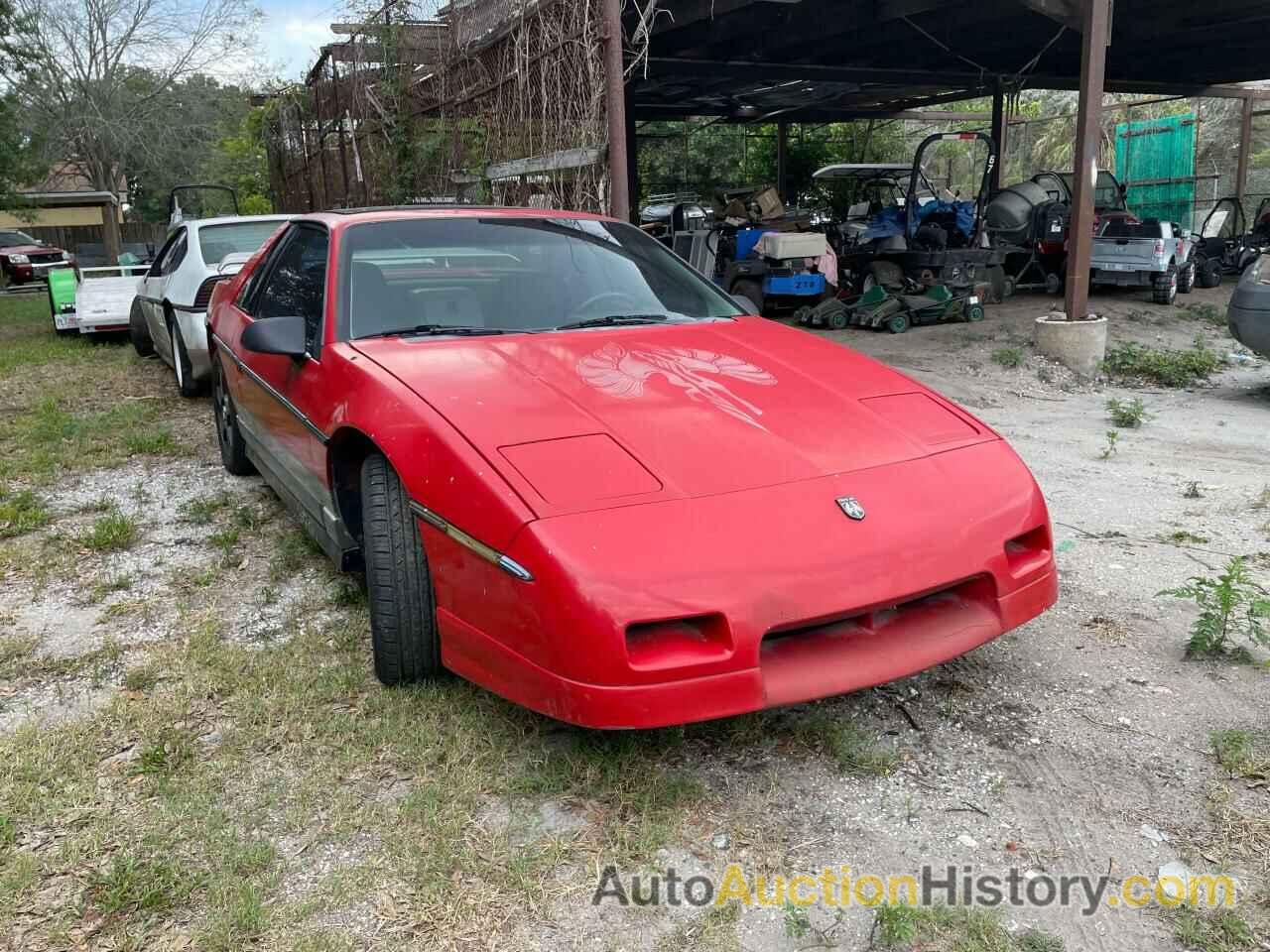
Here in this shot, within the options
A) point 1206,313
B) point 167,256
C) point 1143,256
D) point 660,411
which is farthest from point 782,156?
point 660,411

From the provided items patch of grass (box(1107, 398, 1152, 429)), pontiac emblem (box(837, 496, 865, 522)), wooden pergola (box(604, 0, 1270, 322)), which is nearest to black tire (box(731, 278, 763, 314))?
wooden pergola (box(604, 0, 1270, 322))

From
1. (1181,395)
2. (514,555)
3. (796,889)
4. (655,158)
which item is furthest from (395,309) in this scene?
(655,158)

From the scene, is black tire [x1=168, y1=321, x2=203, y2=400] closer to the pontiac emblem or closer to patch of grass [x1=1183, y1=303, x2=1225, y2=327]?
the pontiac emblem

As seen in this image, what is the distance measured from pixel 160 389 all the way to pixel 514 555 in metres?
6.69

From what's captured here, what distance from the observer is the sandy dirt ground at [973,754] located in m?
2.10

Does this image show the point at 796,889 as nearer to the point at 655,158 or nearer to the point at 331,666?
the point at 331,666

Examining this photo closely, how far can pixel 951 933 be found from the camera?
2.02 m

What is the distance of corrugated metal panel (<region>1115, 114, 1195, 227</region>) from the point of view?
67.1 ft

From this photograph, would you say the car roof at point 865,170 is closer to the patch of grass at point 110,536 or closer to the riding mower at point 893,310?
the riding mower at point 893,310

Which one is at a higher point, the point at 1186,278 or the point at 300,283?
the point at 300,283

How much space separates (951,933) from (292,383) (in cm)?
282

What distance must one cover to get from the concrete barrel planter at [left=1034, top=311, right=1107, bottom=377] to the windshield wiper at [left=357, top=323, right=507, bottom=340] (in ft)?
20.9

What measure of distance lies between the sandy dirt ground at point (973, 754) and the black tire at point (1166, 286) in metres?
8.91

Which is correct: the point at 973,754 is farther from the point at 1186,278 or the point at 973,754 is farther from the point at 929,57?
the point at 929,57
